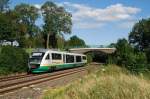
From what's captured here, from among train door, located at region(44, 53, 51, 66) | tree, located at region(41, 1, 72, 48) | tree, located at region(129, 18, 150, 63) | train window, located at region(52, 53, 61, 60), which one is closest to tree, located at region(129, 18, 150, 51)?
tree, located at region(129, 18, 150, 63)

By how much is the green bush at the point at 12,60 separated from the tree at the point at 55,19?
63811mm

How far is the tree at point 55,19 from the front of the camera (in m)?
104

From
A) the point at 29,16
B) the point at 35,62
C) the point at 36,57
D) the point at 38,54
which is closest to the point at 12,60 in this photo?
the point at 35,62

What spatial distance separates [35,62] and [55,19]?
67130 mm

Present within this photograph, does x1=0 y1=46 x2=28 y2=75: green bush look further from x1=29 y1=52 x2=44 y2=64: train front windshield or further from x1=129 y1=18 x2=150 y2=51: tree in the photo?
x1=129 y1=18 x2=150 y2=51: tree

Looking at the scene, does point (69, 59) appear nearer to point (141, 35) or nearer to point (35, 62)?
point (35, 62)

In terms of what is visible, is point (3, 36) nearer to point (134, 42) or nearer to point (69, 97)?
point (134, 42)

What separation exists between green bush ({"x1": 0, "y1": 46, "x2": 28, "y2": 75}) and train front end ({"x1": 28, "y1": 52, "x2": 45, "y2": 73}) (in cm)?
124

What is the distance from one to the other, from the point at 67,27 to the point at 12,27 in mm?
22586

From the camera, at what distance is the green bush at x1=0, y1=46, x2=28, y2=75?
117 feet

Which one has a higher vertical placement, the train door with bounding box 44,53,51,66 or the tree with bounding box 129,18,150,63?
the tree with bounding box 129,18,150,63

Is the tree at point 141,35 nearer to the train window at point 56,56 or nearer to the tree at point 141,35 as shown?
the tree at point 141,35

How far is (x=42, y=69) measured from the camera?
38.4m

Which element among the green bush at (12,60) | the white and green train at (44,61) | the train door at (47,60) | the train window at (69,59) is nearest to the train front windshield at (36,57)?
the white and green train at (44,61)
